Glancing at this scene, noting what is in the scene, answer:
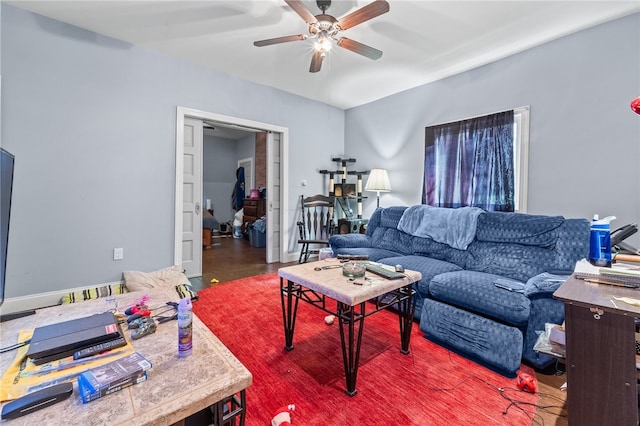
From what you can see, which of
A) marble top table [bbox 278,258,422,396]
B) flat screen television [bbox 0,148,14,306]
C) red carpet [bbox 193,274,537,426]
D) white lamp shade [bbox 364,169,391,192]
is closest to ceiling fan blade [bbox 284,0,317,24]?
flat screen television [bbox 0,148,14,306]

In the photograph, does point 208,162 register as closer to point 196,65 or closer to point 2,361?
point 196,65

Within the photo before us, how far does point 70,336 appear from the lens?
0.90 meters

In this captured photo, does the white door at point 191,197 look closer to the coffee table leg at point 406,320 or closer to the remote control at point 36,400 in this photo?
the coffee table leg at point 406,320

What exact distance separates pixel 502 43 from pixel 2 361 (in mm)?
4313

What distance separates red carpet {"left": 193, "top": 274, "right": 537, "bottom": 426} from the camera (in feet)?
4.71

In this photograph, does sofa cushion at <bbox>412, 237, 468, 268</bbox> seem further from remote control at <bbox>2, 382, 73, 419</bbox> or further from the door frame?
remote control at <bbox>2, 382, 73, 419</bbox>

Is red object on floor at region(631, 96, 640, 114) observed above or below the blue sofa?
above

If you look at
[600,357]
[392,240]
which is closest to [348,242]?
[392,240]

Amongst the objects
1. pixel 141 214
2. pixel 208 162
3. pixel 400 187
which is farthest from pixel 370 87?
pixel 208 162

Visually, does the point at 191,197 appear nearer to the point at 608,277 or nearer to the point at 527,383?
the point at 527,383

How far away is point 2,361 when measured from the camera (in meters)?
0.80

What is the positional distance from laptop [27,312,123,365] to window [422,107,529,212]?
3.77 meters

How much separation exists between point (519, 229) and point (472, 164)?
135 centimetres

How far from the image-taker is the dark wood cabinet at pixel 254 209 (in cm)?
635
